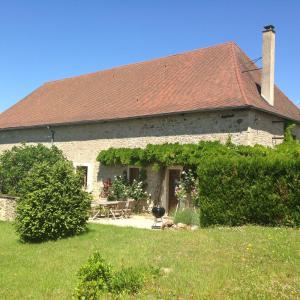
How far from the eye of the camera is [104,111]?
1994cm

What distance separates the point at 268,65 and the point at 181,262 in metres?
11.3

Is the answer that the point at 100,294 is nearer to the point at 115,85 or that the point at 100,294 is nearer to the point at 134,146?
the point at 134,146

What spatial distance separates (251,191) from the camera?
1135cm

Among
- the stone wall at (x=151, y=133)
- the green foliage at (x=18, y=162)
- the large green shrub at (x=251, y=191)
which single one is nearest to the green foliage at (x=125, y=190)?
the stone wall at (x=151, y=133)

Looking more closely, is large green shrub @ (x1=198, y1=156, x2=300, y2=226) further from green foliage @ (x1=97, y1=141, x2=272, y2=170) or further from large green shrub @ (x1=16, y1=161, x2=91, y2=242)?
large green shrub @ (x1=16, y1=161, x2=91, y2=242)

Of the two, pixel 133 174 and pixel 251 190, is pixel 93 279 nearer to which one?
pixel 251 190

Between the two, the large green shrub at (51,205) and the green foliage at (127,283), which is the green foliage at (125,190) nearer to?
the large green shrub at (51,205)

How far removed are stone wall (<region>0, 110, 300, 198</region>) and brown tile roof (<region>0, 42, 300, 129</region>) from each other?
458 mm

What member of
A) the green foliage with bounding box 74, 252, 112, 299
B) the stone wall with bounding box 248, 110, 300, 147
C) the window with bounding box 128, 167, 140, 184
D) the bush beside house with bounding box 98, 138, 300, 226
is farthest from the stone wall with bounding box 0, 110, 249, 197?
the green foliage with bounding box 74, 252, 112, 299

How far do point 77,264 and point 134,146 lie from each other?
33.3 ft

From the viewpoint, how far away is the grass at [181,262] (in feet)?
20.0

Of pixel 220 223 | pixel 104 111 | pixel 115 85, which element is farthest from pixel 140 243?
pixel 115 85

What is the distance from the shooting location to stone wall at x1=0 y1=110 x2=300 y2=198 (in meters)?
15.3

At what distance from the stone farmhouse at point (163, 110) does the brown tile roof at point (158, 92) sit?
0.05 metres
